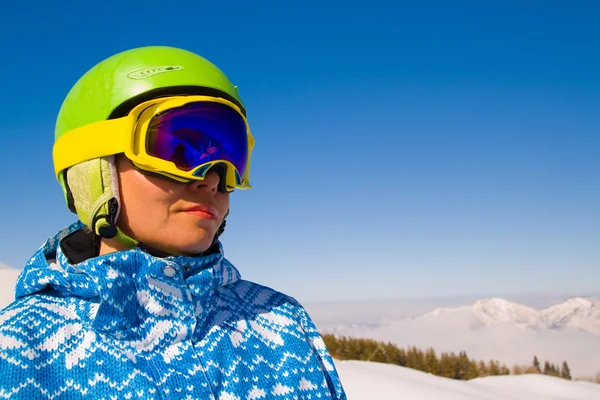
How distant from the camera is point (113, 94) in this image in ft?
6.17

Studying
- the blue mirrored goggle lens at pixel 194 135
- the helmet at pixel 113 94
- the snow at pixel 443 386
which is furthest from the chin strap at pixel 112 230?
the snow at pixel 443 386

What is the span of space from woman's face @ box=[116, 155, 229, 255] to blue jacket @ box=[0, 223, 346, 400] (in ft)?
0.26

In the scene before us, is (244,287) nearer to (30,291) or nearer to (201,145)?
(201,145)

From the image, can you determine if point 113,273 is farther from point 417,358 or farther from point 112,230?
point 417,358

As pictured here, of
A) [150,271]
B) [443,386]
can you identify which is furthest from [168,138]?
[443,386]

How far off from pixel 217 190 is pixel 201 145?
0.65 ft

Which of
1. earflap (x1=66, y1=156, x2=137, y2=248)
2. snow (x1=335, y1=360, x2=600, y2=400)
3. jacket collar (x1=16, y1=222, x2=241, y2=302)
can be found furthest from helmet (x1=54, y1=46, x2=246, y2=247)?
snow (x1=335, y1=360, x2=600, y2=400)

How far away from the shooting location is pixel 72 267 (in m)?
1.65

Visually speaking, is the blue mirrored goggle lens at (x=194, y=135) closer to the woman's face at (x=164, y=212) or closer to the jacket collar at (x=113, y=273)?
the woman's face at (x=164, y=212)

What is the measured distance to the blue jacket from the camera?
1.50m

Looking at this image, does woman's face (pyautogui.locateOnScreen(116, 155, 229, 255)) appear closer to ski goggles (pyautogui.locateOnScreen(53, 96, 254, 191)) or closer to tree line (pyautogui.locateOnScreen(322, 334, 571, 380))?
ski goggles (pyautogui.locateOnScreen(53, 96, 254, 191))

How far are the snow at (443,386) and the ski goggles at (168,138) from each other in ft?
17.8

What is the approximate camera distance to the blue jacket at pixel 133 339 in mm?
1502

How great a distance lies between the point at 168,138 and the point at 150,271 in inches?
19.9
